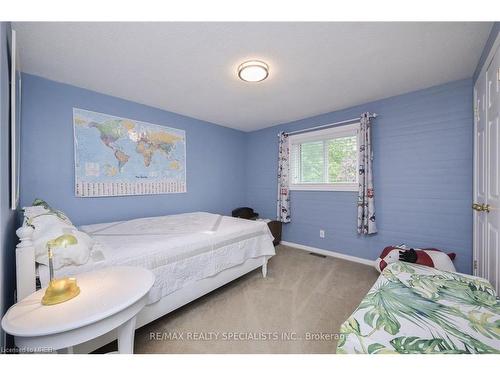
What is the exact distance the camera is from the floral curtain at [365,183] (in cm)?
273

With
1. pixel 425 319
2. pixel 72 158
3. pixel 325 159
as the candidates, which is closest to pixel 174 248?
pixel 425 319

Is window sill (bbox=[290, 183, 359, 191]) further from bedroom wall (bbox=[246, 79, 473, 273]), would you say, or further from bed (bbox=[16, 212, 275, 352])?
bed (bbox=[16, 212, 275, 352])

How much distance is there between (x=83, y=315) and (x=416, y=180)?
326 centimetres

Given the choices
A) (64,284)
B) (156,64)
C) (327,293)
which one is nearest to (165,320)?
(64,284)

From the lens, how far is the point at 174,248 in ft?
5.47

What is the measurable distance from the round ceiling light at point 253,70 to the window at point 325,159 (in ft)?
5.46

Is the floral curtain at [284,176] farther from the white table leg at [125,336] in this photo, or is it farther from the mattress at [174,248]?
the white table leg at [125,336]

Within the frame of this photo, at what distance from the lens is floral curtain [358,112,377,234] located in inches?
107

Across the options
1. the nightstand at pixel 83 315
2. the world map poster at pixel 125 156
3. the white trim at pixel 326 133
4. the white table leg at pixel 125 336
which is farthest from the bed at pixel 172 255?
the white trim at pixel 326 133

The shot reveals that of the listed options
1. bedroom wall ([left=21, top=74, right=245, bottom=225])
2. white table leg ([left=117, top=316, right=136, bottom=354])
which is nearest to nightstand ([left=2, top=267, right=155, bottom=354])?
white table leg ([left=117, top=316, right=136, bottom=354])

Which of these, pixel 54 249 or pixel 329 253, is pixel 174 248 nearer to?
pixel 54 249

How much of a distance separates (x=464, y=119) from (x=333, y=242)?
215 cm

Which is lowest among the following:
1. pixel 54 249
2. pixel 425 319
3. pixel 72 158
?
pixel 425 319

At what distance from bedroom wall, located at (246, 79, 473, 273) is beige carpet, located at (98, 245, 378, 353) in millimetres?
645
